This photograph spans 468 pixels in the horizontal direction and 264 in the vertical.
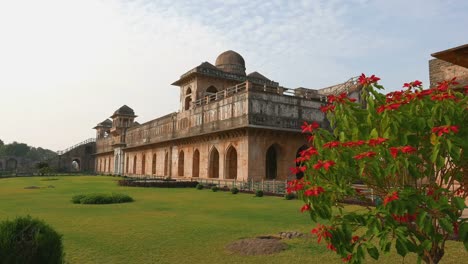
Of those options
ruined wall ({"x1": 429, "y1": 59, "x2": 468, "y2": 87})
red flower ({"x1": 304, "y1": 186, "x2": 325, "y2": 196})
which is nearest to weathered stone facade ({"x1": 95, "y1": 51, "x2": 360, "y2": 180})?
ruined wall ({"x1": 429, "y1": 59, "x2": 468, "y2": 87})

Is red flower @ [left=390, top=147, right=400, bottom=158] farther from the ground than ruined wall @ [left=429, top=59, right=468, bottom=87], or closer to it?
closer to it

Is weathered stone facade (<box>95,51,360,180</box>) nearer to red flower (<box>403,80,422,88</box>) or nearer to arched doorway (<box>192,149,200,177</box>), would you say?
arched doorway (<box>192,149,200,177</box>)

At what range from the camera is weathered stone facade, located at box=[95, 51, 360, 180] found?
27891 millimetres

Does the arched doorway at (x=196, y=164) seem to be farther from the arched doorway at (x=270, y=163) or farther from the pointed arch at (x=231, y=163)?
the arched doorway at (x=270, y=163)

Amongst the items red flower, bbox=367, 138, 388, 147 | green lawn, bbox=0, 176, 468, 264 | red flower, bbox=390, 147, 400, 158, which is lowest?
green lawn, bbox=0, 176, 468, 264

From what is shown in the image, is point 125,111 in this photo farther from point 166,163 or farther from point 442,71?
point 442,71

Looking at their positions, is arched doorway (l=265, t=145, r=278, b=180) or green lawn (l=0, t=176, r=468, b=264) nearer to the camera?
green lawn (l=0, t=176, r=468, b=264)

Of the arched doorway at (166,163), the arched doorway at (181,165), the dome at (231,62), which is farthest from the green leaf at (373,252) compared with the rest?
the dome at (231,62)

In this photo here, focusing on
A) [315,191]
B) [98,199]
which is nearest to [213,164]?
[98,199]

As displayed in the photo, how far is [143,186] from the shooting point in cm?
2784

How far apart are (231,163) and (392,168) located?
1126 inches

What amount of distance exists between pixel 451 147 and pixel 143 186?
26585mm

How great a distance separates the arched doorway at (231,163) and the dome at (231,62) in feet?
50.7

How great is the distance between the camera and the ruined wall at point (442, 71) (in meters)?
11.7
